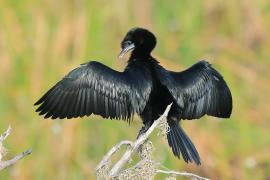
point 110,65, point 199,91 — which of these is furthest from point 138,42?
point 110,65

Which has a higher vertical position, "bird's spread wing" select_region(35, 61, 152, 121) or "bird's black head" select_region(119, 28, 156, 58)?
"bird's black head" select_region(119, 28, 156, 58)

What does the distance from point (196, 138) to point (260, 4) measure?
1951 mm

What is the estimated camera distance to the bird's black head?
6483 mm

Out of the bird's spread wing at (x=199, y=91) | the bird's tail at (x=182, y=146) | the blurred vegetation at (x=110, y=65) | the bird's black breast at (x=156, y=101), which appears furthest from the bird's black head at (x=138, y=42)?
the blurred vegetation at (x=110, y=65)

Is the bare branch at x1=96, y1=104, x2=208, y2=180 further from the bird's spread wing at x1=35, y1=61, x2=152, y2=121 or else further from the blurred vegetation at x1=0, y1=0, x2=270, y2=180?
the blurred vegetation at x1=0, y1=0, x2=270, y2=180

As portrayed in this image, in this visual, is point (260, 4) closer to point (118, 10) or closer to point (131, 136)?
point (118, 10)

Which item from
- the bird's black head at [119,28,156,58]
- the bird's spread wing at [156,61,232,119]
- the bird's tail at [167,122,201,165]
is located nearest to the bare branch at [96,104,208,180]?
the bird's tail at [167,122,201,165]

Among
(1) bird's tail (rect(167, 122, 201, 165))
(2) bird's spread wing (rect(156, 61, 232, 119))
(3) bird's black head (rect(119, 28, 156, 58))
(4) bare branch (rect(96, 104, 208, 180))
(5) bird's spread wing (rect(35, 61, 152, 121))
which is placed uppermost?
(3) bird's black head (rect(119, 28, 156, 58))

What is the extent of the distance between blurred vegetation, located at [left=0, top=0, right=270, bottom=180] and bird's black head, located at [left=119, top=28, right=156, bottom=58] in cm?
228

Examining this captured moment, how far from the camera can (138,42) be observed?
6.50 meters

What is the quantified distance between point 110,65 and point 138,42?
9.96ft

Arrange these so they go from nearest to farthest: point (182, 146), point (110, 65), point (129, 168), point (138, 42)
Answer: point (129, 168), point (182, 146), point (138, 42), point (110, 65)

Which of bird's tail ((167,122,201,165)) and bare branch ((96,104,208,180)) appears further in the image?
bird's tail ((167,122,201,165))

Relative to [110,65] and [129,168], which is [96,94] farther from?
[110,65]
